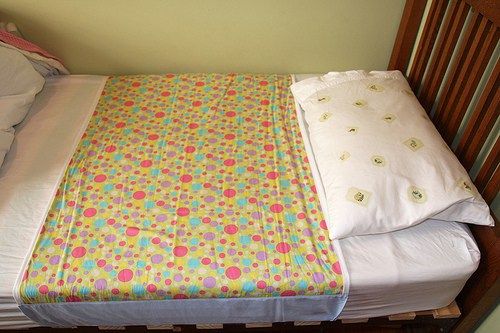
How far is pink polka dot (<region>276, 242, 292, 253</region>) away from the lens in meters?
1.10

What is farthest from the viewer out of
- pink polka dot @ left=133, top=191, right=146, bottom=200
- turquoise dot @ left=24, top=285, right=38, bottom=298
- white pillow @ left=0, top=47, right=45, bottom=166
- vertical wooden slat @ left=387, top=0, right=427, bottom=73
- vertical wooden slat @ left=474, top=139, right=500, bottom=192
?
vertical wooden slat @ left=387, top=0, right=427, bottom=73

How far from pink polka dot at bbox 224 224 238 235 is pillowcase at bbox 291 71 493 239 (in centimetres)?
28

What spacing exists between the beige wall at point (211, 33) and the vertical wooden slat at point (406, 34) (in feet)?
0.17

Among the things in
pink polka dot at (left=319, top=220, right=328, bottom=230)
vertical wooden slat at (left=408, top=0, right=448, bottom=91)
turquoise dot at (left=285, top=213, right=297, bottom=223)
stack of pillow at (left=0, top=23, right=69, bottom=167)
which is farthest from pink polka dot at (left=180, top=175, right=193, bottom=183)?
vertical wooden slat at (left=408, top=0, right=448, bottom=91)

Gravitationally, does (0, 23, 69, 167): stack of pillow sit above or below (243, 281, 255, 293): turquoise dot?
above

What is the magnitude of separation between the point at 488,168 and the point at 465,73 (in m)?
0.33

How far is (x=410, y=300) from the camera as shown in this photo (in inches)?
44.4

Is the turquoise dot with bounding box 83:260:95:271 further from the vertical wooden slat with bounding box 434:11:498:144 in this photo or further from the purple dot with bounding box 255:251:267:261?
the vertical wooden slat with bounding box 434:11:498:144

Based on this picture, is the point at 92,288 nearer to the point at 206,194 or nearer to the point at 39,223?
the point at 39,223

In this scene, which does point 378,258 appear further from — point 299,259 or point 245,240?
point 245,240

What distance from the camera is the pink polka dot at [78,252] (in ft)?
3.54

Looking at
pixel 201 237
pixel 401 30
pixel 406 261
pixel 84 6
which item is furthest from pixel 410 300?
pixel 84 6

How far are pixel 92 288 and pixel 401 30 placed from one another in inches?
58.9

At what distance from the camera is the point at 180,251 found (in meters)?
1.09
